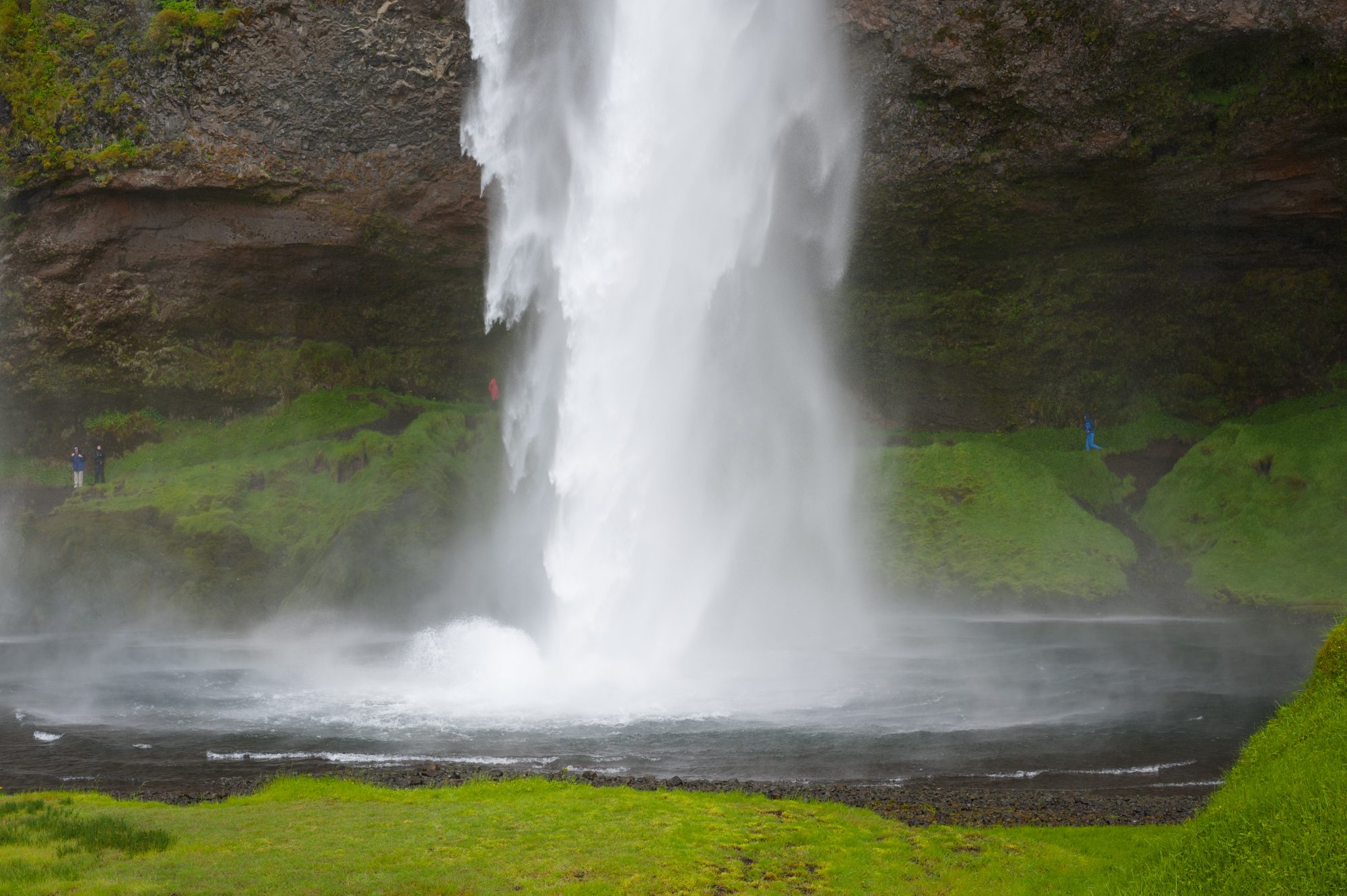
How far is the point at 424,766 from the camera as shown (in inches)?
578

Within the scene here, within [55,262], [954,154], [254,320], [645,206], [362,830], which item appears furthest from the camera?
[254,320]

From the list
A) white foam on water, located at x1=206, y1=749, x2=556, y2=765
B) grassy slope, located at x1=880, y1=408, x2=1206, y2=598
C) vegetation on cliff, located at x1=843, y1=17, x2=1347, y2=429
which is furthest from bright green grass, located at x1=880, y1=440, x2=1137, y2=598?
white foam on water, located at x1=206, y1=749, x2=556, y2=765

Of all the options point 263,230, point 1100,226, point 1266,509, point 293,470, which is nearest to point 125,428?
point 293,470

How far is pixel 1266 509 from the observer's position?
109 ft

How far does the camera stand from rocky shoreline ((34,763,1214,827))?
12109 millimetres

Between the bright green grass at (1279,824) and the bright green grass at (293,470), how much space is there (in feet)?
96.2

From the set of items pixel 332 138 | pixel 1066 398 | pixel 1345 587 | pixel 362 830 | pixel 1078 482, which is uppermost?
pixel 332 138

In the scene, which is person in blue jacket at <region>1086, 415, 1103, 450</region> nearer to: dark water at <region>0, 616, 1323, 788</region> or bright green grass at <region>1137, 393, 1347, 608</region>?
bright green grass at <region>1137, 393, 1347, 608</region>

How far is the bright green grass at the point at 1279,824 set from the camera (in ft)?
22.3

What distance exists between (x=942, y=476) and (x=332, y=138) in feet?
77.2

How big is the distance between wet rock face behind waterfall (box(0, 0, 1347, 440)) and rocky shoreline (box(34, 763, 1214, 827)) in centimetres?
2409

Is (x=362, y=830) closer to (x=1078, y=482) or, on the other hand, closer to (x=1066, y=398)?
(x=1078, y=482)

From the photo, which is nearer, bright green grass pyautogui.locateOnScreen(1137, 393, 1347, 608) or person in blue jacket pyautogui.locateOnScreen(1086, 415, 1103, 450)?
bright green grass pyautogui.locateOnScreen(1137, 393, 1347, 608)

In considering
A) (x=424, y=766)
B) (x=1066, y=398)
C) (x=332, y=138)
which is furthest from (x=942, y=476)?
(x=424, y=766)
